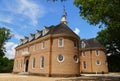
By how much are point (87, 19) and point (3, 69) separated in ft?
145

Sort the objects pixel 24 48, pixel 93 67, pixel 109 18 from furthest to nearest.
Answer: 1. pixel 93 67
2. pixel 24 48
3. pixel 109 18

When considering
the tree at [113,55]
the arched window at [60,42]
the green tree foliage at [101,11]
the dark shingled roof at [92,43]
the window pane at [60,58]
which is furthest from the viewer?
the tree at [113,55]

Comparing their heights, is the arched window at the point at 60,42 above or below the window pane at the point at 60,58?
above

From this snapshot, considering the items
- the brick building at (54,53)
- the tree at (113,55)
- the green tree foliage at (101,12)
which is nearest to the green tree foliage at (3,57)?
the brick building at (54,53)

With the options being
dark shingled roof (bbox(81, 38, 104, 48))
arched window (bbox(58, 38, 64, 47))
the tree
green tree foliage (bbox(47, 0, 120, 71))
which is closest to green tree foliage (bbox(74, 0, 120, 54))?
green tree foliage (bbox(47, 0, 120, 71))

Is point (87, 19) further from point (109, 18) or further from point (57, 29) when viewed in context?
point (57, 29)

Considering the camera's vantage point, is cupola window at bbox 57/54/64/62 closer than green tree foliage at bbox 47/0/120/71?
No

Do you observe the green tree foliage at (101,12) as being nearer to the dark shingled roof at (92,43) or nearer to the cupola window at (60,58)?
the cupola window at (60,58)

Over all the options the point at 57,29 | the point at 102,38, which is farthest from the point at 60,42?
the point at 102,38

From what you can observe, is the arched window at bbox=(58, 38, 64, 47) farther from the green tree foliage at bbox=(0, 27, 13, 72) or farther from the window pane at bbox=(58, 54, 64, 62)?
the green tree foliage at bbox=(0, 27, 13, 72)

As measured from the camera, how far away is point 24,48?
148 ft

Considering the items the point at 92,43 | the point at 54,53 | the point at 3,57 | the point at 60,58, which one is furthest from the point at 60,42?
the point at 3,57

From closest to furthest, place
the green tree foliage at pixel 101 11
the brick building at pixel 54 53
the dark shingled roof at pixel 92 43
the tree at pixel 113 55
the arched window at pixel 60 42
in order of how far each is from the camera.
Result: the green tree foliage at pixel 101 11 → the brick building at pixel 54 53 → the arched window at pixel 60 42 → the dark shingled roof at pixel 92 43 → the tree at pixel 113 55

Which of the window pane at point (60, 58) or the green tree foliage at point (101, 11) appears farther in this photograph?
the window pane at point (60, 58)
